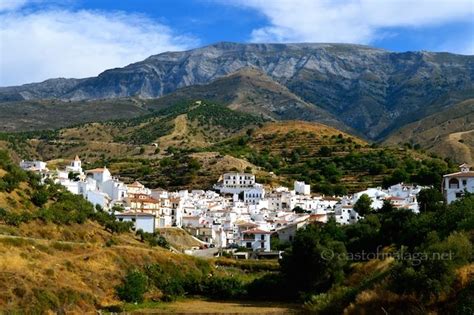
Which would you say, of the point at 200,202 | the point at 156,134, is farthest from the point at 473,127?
the point at 200,202

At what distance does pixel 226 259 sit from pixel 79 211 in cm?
1347

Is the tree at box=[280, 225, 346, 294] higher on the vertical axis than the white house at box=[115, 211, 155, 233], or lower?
lower

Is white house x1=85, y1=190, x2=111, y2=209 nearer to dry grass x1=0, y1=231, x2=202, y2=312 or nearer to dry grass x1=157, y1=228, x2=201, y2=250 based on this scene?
dry grass x1=157, y1=228, x2=201, y2=250

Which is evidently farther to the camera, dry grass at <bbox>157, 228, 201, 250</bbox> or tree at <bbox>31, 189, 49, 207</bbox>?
dry grass at <bbox>157, 228, 201, 250</bbox>

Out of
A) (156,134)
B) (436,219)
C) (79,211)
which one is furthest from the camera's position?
(156,134)

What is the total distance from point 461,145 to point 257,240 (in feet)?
336

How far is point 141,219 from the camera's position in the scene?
63125mm

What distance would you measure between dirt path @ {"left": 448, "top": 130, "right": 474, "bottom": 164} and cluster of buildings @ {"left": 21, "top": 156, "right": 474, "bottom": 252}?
62938 millimetres

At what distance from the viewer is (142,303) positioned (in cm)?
4241

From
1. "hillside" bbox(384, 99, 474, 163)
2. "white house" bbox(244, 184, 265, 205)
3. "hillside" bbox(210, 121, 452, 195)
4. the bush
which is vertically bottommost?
the bush

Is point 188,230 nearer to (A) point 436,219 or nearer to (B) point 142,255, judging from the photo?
(B) point 142,255

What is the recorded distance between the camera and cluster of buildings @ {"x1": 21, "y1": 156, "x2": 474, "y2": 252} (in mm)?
66500

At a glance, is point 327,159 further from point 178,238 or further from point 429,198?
point 429,198

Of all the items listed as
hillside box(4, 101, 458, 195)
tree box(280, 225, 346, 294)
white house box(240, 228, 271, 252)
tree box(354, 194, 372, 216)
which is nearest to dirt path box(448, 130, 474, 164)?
hillside box(4, 101, 458, 195)
